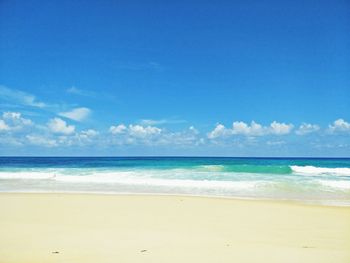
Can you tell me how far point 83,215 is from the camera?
226 inches

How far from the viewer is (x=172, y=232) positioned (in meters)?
4.54

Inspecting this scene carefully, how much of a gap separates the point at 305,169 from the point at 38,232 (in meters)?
20.0

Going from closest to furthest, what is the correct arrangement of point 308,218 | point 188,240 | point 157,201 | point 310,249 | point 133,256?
point 133,256, point 310,249, point 188,240, point 308,218, point 157,201

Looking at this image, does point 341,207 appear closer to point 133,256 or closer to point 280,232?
point 280,232

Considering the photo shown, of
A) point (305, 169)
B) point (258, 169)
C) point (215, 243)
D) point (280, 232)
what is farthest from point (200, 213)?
point (305, 169)

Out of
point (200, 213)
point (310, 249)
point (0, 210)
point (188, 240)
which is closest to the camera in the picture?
point (310, 249)

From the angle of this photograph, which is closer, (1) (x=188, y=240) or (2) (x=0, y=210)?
(1) (x=188, y=240)

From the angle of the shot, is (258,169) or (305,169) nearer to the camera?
(258,169)

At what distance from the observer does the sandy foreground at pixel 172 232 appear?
11.3ft

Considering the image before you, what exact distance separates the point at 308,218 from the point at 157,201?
311 cm

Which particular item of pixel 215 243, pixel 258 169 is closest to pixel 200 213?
pixel 215 243

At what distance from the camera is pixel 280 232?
15.1 feet

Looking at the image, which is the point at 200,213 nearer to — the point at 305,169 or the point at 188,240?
the point at 188,240

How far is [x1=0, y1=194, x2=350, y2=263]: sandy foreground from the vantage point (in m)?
3.46
